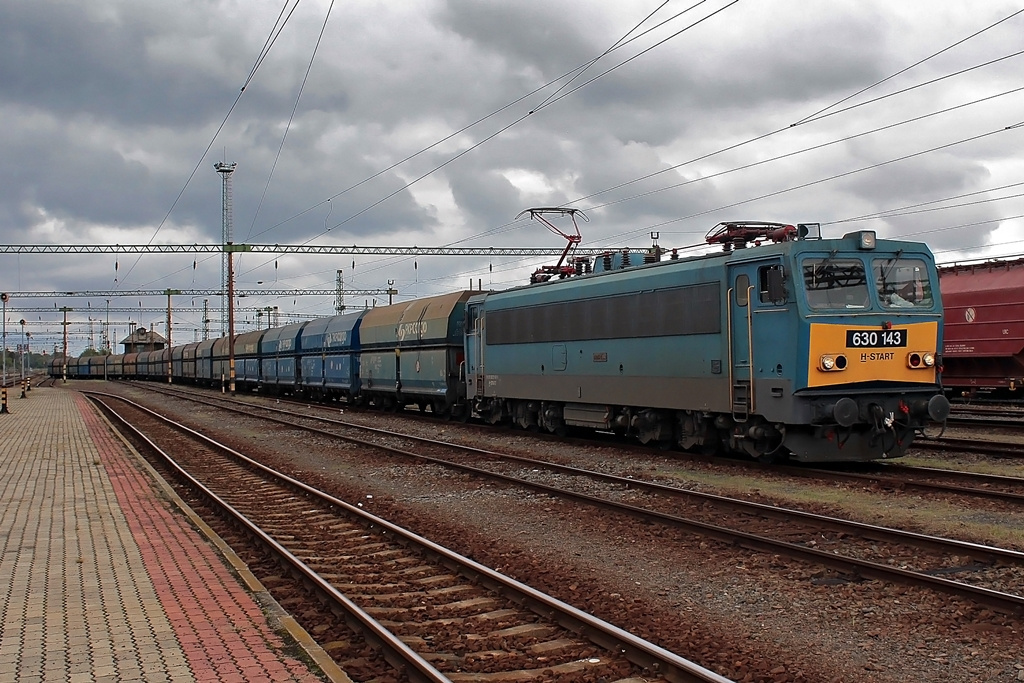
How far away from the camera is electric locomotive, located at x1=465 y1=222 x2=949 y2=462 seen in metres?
13.6

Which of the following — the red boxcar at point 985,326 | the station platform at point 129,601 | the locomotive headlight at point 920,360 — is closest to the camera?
the station platform at point 129,601

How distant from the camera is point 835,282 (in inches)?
550

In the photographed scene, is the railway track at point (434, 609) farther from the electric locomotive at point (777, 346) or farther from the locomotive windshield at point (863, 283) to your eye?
the locomotive windshield at point (863, 283)

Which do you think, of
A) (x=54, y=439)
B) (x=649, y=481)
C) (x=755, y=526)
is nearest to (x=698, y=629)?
(x=755, y=526)

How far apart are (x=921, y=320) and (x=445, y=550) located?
29.6 ft

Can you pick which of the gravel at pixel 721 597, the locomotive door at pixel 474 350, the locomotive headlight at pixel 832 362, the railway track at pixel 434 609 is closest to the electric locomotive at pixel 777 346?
the locomotive headlight at pixel 832 362

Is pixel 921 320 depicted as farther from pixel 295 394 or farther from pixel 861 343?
pixel 295 394

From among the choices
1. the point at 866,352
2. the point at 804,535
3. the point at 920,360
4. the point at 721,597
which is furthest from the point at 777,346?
the point at 721,597

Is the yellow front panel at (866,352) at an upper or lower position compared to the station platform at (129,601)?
upper

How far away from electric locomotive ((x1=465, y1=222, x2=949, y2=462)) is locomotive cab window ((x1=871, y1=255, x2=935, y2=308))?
2 centimetres

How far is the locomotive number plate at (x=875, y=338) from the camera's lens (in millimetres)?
13766

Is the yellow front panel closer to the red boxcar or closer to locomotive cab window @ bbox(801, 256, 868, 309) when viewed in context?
locomotive cab window @ bbox(801, 256, 868, 309)

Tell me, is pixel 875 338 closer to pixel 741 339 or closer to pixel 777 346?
pixel 777 346

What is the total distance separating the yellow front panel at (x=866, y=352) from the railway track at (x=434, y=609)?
6.83 meters
